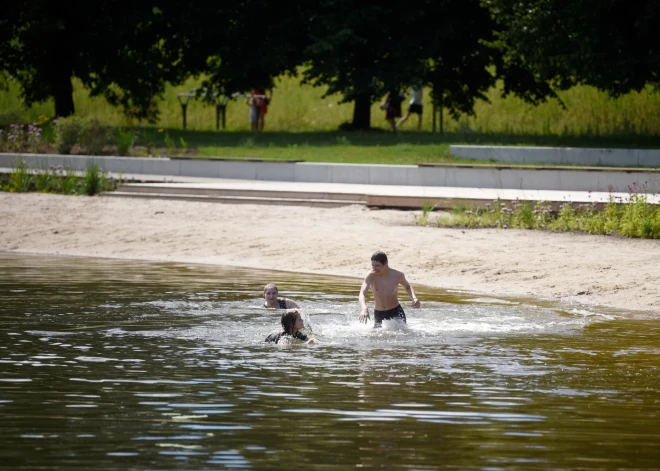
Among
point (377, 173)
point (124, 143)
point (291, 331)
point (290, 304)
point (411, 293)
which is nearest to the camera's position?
point (291, 331)

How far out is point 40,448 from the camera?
7.70 m

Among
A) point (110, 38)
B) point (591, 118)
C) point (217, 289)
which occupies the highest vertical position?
point (110, 38)

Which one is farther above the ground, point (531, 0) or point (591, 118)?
point (531, 0)

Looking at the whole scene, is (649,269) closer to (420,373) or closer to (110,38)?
(420,373)

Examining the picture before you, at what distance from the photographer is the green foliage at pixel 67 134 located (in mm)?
32250

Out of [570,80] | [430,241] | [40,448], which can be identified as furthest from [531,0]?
[40,448]

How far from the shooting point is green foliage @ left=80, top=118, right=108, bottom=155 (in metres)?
32.3

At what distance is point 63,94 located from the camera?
41.7 meters

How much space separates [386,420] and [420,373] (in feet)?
6.20

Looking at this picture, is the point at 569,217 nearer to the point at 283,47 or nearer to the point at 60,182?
the point at 60,182

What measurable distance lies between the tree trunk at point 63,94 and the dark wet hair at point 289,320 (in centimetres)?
3102

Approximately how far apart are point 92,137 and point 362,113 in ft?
37.4

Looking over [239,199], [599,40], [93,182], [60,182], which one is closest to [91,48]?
[60,182]

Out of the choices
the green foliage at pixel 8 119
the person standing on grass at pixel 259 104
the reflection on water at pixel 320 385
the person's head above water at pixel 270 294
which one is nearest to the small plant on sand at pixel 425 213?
the reflection on water at pixel 320 385
